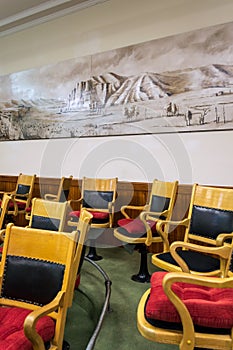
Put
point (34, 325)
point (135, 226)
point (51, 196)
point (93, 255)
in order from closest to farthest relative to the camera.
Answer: point (34, 325)
point (135, 226)
point (93, 255)
point (51, 196)

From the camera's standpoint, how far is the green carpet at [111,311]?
5.74ft

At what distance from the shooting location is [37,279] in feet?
4.39

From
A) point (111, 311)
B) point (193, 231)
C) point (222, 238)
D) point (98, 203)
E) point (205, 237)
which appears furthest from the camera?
point (98, 203)

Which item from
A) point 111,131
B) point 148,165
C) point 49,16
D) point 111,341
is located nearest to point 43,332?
point 111,341

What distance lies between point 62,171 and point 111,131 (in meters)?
1.09

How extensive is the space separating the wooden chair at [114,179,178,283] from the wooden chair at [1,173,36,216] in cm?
183

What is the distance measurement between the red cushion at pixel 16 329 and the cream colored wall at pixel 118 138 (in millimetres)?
2554

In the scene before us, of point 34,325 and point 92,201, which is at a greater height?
point 92,201

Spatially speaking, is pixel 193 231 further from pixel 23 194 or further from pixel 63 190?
pixel 23 194

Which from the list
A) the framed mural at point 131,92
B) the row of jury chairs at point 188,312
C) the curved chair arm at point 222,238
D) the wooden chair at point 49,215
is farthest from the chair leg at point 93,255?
the row of jury chairs at point 188,312

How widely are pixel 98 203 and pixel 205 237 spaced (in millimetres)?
1635

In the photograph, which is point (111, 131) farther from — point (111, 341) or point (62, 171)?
point (111, 341)

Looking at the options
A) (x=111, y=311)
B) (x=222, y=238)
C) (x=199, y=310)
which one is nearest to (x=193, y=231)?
(x=222, y=238)

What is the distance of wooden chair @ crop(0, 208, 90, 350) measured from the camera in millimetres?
1229
